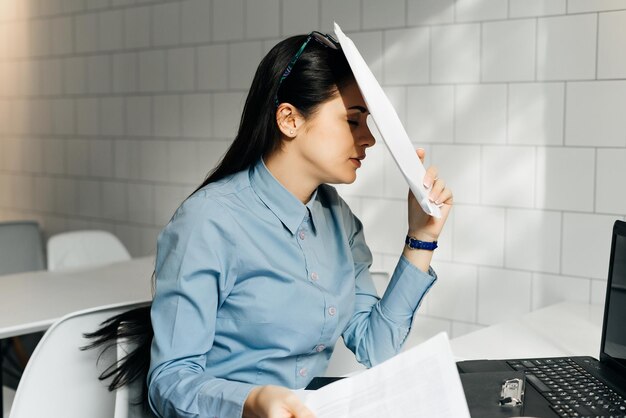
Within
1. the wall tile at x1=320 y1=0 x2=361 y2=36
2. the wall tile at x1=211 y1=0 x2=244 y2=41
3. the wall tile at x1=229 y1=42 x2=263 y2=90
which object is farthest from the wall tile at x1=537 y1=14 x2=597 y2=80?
the wall tile at x1=211 y1=0 x2=244 y2=41

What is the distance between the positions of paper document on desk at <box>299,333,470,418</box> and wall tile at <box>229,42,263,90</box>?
6.28ft

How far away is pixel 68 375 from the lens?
48.8 inches

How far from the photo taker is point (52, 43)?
3564mm

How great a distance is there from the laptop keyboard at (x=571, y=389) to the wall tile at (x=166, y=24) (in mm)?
2169

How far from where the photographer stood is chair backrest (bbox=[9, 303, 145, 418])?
3.94ft

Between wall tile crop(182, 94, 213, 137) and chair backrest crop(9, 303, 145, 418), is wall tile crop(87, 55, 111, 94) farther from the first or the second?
chair backrest crop(9, 303, 145, 418)

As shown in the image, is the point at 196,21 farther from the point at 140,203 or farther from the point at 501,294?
the point at 501,294

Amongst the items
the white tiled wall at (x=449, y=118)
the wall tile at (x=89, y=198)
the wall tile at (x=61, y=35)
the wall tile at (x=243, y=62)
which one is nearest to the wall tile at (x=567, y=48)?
the white tiled wall at (x=449, y=118)

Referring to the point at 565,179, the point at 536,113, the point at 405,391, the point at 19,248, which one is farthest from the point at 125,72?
the point at 405,391

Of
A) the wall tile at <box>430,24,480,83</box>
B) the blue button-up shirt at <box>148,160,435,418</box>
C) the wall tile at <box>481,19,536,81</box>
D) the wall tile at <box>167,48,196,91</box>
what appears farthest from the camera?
the wall tile at <box>167,48,196,91</box>

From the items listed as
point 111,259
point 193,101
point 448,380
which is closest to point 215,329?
point 448,380

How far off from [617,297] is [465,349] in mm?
346

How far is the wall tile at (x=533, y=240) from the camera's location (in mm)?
1982

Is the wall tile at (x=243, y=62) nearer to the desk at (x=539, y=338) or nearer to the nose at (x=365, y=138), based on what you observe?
the desk at (x=539, y=338)
